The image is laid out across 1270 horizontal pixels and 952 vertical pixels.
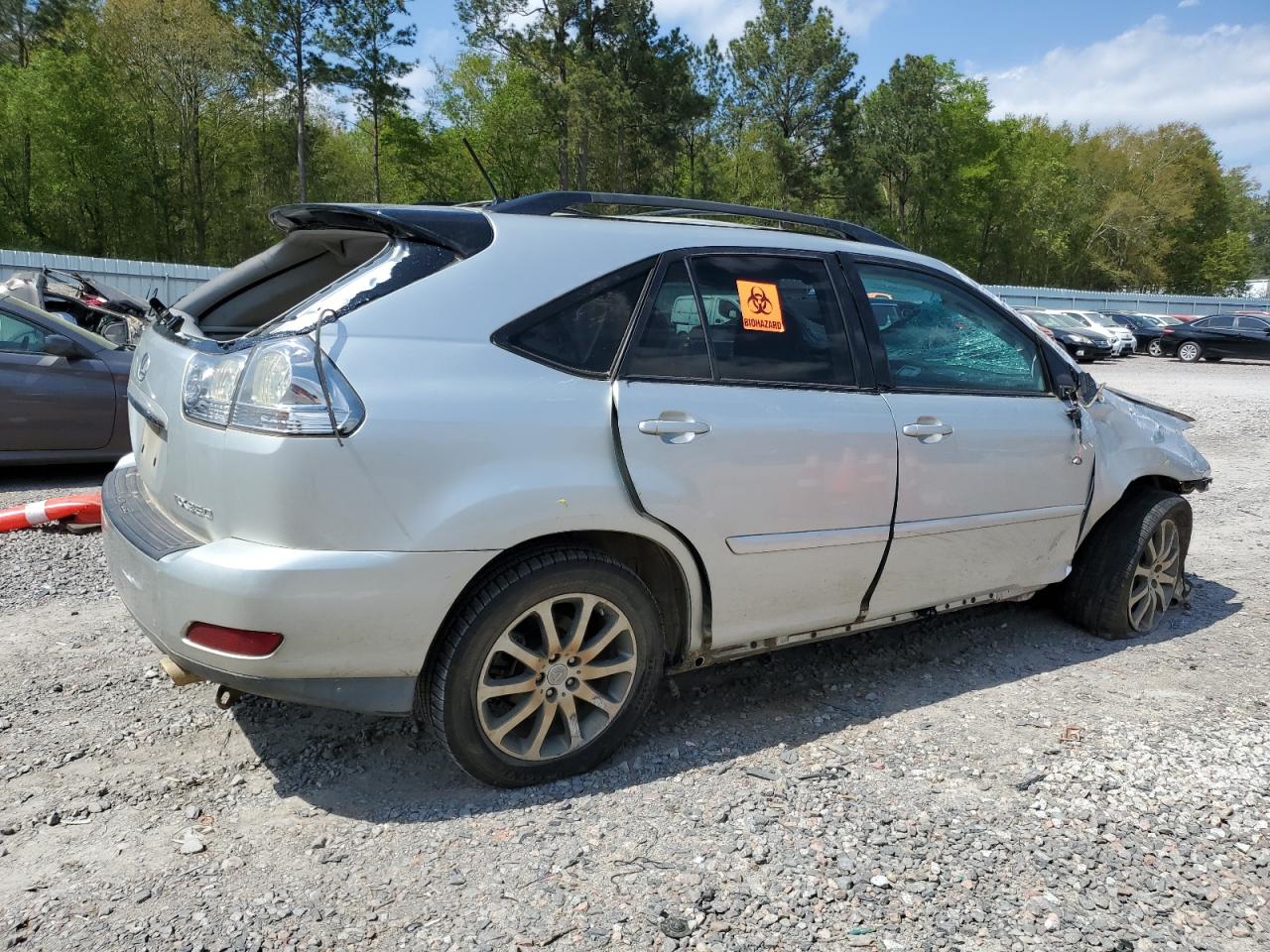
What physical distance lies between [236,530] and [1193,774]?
3.07 metres

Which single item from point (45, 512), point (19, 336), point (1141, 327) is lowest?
point (45, 512)

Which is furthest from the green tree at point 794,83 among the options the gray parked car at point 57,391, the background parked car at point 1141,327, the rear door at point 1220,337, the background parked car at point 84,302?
the gray parked car at point 57,391

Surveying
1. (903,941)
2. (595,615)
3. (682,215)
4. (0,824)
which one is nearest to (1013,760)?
(903,941)

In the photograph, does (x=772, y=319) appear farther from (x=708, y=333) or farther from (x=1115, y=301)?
(x=1115, y=301)

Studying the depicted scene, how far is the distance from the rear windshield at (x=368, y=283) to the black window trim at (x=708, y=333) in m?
0.60

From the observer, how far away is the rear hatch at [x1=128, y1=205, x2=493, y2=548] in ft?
8.07

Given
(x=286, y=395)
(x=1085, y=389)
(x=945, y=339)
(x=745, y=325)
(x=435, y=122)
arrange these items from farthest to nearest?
(x=435, y=122), (x=1085, y=389), (x=945, y=339), (x=745, y=325), (x=286, y=395)

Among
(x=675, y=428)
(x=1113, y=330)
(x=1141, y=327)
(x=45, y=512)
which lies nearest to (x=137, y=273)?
(x=45, y=512)

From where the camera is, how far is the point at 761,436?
10.1 ft

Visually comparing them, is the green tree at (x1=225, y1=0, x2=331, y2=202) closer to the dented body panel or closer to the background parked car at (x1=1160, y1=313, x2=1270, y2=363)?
the background parked car at (x1=1160, y1=313, x2=1270, y2=363)

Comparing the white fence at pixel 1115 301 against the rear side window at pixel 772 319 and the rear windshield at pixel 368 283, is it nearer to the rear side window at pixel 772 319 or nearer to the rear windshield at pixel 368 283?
the rear side window at pixel 772 319

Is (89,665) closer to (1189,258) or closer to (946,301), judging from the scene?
(946,301)

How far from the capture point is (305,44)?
3794cm

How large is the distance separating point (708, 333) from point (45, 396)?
5.94m
